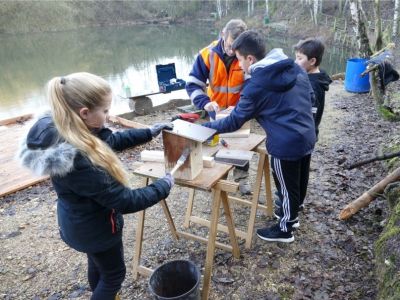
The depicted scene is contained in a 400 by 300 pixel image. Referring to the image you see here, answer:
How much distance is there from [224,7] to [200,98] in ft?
124

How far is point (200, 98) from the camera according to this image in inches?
141

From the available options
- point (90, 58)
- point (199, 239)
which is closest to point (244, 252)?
point (199, 239)

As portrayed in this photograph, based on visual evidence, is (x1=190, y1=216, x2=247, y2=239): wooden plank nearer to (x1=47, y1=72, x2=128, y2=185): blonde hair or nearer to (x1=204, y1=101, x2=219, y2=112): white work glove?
(x1=204, y1=101, x2=219, y2=112): white work glove

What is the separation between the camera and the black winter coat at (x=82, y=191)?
5.54ft

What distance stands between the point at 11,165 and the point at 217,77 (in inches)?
147

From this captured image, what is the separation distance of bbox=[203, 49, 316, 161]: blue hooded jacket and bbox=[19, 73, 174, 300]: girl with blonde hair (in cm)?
98

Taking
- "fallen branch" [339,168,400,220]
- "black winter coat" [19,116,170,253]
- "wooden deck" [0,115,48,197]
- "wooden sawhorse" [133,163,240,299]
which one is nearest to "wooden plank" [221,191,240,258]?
"wooden sawhorse" [133,163,240,299]

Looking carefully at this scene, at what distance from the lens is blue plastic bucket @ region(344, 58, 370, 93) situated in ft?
26.5

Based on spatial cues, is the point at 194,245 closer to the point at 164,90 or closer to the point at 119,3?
the point at 164,90

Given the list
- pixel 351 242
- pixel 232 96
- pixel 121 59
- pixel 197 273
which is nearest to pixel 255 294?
pixel 197 273

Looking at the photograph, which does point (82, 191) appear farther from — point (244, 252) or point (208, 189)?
point (244, 252)

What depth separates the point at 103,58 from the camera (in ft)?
66.6

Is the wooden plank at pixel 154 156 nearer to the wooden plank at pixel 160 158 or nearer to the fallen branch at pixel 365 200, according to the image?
the wooden plank at pixel 160 158

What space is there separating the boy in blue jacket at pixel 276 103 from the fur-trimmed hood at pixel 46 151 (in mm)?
1254
